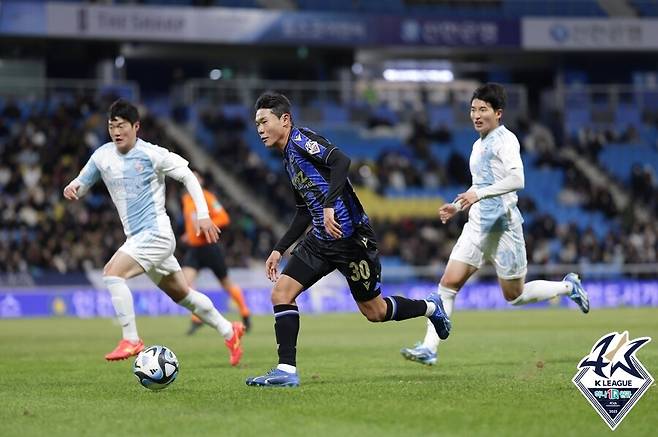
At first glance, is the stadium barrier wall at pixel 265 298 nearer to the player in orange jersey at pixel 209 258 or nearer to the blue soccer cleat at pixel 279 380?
the player in orange jersey at pixel 209 258

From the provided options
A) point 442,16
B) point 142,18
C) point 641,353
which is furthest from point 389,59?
point 641,353

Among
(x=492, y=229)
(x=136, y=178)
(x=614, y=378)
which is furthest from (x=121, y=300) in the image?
(x=614, y=378)

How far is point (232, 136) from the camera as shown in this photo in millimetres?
36812

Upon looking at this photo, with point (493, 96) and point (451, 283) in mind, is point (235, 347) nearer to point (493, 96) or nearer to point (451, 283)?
point (451, 283)

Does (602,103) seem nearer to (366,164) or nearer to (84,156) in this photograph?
(366,164)

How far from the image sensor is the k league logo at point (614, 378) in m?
7.09

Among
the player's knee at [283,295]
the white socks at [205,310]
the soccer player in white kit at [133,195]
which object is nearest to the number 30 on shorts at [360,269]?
the player's knee at [283,295]

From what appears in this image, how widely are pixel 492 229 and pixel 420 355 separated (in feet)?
5.03

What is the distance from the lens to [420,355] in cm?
1148

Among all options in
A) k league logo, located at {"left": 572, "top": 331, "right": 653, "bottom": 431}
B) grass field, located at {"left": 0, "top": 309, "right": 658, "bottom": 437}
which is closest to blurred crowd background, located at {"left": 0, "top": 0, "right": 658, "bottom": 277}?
grass field, located at {"left": 0, "top": 309, "right": 658, "bottom": 437}

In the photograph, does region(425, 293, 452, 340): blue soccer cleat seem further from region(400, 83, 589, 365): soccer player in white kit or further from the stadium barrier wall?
the stadium barrier wall

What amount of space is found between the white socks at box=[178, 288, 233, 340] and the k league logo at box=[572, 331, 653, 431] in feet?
18.9

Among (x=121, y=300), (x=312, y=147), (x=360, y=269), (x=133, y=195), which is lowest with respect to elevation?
(x=121, y=300)

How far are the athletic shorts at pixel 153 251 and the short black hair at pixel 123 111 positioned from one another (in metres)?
1.17
